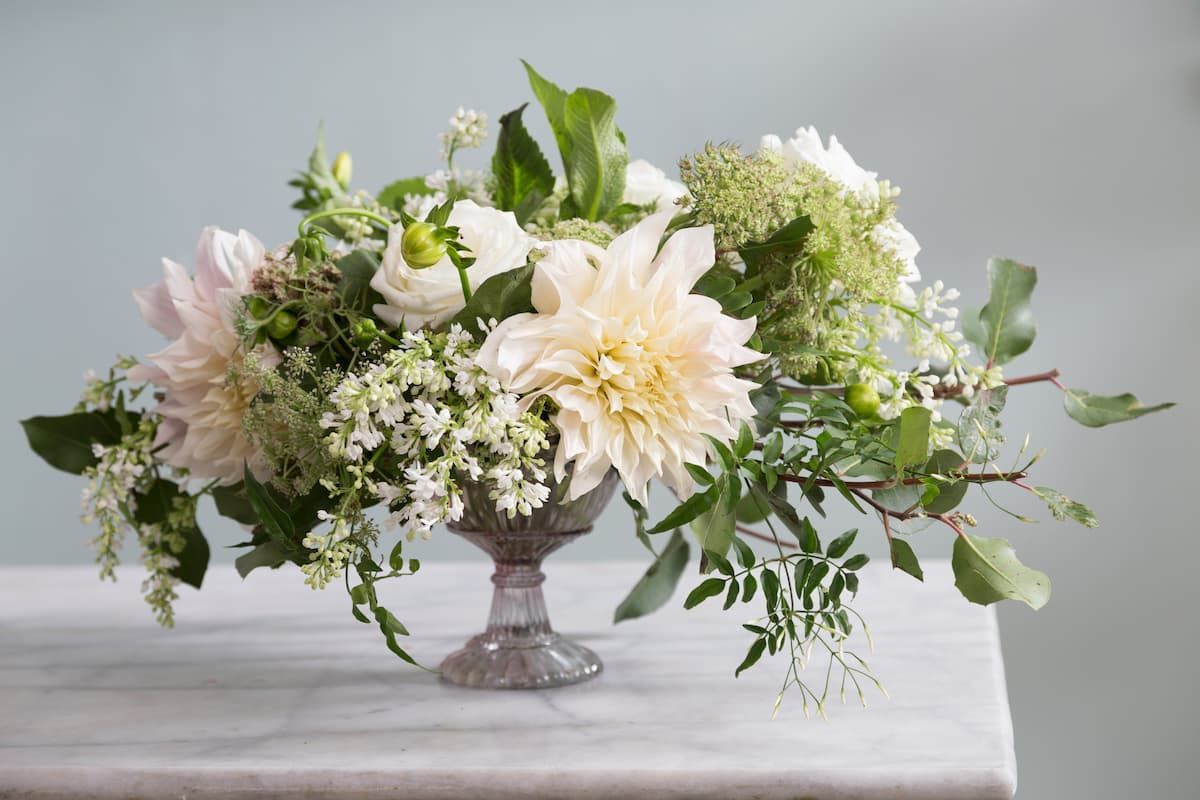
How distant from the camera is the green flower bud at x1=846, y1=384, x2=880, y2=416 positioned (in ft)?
2.54

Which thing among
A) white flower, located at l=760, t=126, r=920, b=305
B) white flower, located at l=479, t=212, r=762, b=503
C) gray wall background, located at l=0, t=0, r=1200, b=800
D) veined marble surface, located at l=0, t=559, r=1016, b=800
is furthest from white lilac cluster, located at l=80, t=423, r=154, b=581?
gray wall background, located at l=0, t=0, r=1200, b=800

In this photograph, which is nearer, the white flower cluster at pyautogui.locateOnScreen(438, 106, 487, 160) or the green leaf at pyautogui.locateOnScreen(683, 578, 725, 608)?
the green leaf at pyautogui.locateOnScreen(683, 578, 725, 608)

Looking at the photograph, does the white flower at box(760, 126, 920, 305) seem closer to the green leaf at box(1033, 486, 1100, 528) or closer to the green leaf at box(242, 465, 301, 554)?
the green leaf at box(1033, 486, 1100, 528)

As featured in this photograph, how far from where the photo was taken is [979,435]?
0.73 meters

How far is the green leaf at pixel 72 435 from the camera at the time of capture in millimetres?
920

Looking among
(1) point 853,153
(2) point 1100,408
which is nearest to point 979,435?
(2) point 1100,408

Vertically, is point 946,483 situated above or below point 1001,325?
below

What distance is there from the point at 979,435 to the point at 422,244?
35 cm

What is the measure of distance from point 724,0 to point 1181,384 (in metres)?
0.95

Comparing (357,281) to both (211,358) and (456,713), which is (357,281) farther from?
(456,713)

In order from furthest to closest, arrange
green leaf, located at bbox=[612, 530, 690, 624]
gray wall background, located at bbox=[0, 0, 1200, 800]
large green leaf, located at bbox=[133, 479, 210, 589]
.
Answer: gray wall background, located at bbox=[0, 0, 1200, 800]
green leaf, located at bbox=[612, 530, 690, 624]
large green leaf, located at bbox=[133, 479, 210, 589]

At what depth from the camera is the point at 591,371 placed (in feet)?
2.30

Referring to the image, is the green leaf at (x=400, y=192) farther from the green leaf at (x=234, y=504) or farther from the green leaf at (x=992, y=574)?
the green leaf at (x=992, y=574)

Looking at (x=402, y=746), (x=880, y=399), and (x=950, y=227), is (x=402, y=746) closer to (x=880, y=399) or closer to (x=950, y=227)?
(x=880, y=399)
